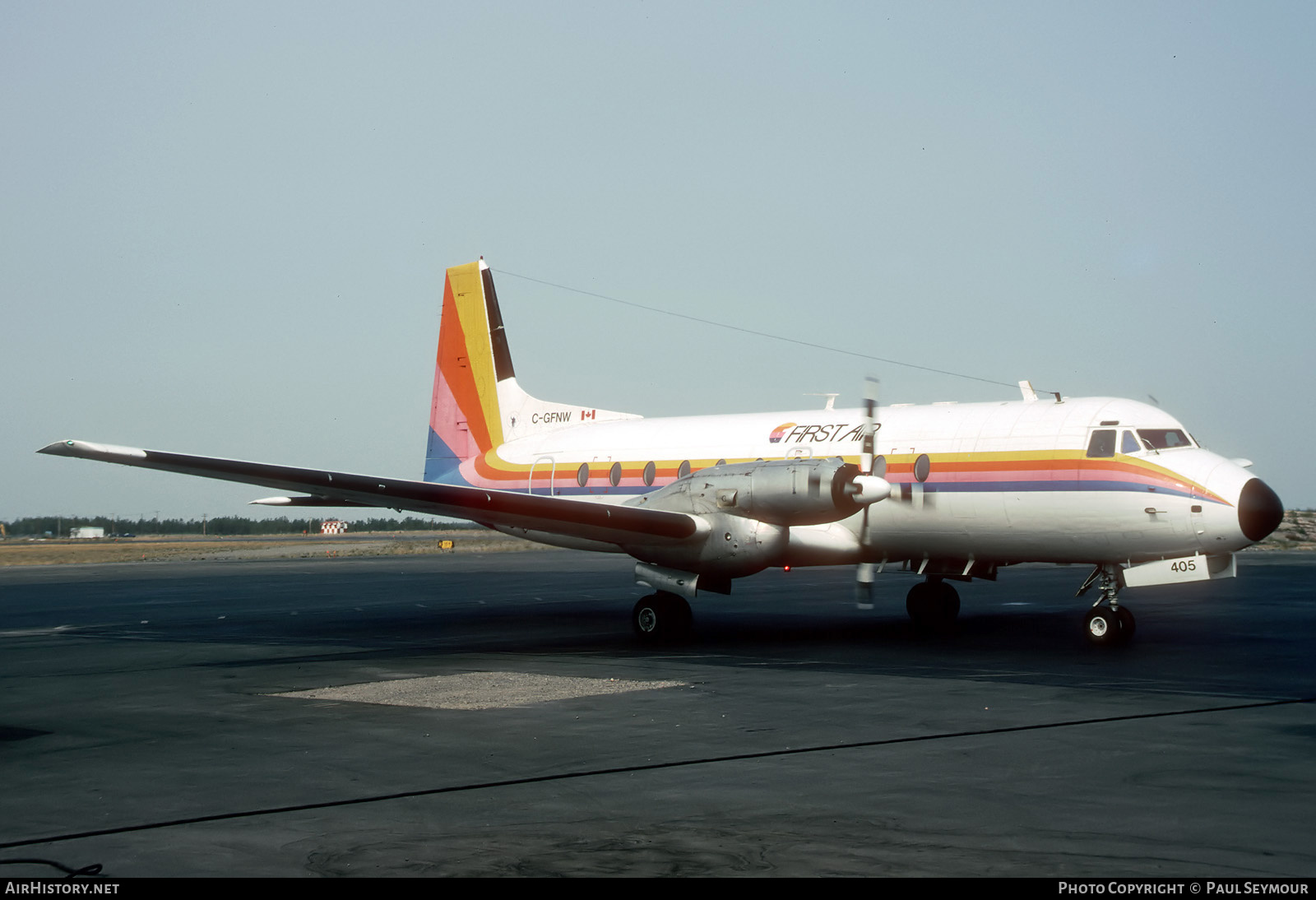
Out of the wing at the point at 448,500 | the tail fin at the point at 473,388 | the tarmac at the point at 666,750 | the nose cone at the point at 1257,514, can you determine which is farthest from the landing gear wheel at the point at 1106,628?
the tail fin at the point at 473,388

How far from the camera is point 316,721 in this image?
11.0 m

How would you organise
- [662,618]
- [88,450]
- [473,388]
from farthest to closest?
[473,388]
[662,618]
[88,450]

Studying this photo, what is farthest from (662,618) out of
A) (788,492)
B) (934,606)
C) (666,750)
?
(666,750)

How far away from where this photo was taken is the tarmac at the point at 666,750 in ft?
21.0

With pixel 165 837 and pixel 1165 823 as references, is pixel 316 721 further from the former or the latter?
pixel 1165 823

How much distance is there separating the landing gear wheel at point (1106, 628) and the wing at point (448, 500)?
5.61 metres

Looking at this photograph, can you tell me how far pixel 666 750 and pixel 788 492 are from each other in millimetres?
8046

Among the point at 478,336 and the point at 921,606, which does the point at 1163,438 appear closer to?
the point at 921,606

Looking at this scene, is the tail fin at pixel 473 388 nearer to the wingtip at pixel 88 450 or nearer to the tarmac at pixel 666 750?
the tarmac at pixel 666 750

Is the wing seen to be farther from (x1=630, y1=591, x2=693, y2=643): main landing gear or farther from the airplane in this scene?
(x1=630, y1=591, x2=693, y2=643): main landing gear

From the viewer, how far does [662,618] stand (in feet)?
59.4

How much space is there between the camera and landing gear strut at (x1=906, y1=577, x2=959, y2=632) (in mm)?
19641

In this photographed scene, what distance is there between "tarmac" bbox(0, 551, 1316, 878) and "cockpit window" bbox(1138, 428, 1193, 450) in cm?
277

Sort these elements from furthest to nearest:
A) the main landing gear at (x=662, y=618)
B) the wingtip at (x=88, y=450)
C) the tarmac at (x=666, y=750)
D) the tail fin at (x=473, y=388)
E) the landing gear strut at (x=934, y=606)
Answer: the tail fin at (x=473, y=388) < the landing gear strut at (x=934, y=606) < the main landing gear at (x=662, y=618) < the wingtip at (x=88, y=450) < the tarmac at (x=666, y=750)
